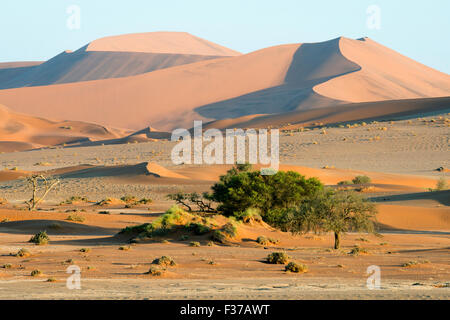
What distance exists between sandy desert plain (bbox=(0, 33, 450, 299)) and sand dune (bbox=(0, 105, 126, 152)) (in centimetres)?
31

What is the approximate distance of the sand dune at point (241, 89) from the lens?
117 m

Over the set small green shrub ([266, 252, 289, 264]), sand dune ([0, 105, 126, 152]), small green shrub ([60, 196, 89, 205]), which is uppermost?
sand dune ([0, 105, 126, 152])

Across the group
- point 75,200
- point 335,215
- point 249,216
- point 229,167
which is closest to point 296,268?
point 335,215

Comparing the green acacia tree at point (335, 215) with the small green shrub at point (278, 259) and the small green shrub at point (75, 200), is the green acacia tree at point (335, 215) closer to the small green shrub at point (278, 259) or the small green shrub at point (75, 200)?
the small green shrub at point (278, 259)

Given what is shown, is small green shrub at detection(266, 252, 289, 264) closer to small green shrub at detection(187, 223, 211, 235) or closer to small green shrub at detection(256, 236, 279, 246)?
small green shrub at detection(256, 236, 279, 246)

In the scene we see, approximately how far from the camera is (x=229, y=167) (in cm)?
4544

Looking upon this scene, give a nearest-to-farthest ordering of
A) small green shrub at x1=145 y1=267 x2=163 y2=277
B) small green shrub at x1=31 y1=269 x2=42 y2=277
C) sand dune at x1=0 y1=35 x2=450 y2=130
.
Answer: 1. small green shrub at x1=31 y1=269 x2=42 y2=277
2. small green shrub at x1=145 y1=267 x2=163 y2=277
3. sand dune at x1=0 y1=35 x2=450 y2=130

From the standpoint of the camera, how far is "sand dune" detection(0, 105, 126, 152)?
304 feet

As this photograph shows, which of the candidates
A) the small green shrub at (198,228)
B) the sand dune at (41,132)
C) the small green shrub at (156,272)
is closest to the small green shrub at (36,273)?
the small green shrub at (156,272)

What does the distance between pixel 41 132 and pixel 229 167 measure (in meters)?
61.2

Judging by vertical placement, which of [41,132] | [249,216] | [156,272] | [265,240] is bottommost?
[265,240]

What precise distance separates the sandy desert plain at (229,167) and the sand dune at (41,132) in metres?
0.31

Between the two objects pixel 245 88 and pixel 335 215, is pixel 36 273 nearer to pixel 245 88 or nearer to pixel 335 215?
pixel 335 215

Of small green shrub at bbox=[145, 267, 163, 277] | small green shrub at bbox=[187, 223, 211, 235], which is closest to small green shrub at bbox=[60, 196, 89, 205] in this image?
small green shrub at bbox=[187, 223, 211, 235]
